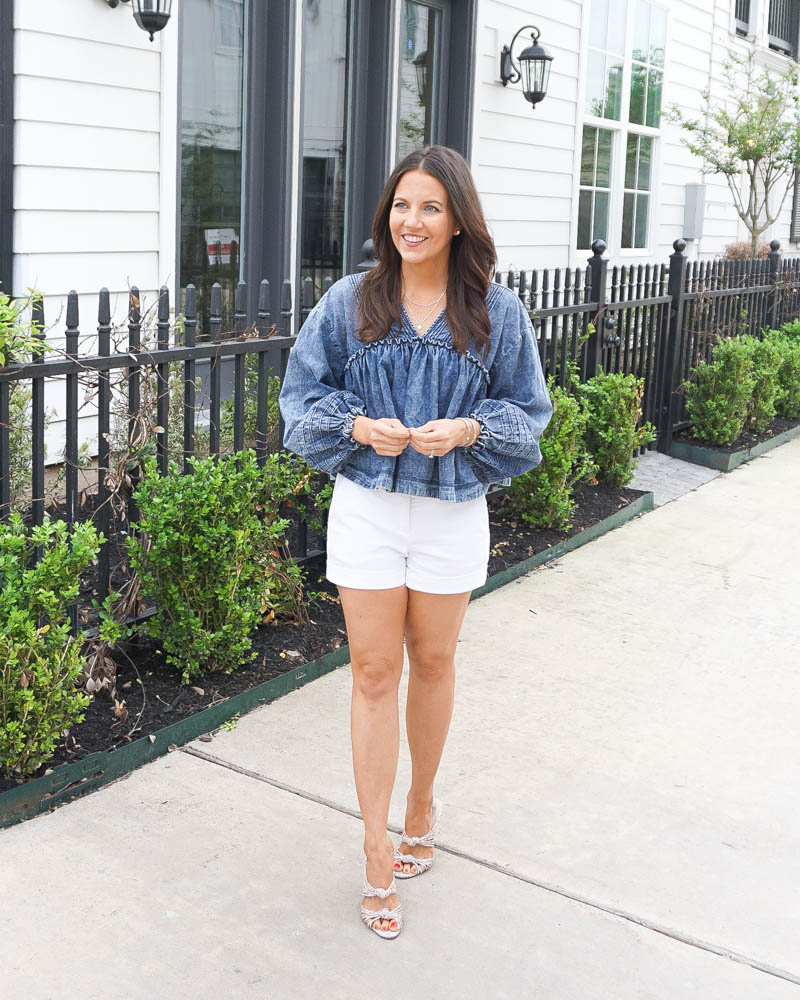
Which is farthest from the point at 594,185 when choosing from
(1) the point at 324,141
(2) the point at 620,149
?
(1) the point at 324,141

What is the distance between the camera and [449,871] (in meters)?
2.97

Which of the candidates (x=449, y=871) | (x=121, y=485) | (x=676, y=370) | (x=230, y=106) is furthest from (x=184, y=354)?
(x=676, y=370)

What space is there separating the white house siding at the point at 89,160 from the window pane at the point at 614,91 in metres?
6.11

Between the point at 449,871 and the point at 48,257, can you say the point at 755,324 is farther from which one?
the point at 449,871

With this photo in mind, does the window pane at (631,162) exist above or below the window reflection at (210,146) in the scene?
above

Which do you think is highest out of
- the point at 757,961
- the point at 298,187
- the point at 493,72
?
the point at 493,72

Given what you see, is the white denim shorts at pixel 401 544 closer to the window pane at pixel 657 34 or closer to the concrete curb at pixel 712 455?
the concrete curb at pixel 712 455

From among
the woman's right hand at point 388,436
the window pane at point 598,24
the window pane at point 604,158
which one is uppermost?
the window pane at point 598,24

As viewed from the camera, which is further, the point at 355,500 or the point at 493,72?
the point at 493,72

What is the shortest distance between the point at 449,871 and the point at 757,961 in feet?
2.49

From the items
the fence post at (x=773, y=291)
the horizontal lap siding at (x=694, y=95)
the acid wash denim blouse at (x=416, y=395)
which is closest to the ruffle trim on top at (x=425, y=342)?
the acid wash denim blouse at (x=416, y=395)

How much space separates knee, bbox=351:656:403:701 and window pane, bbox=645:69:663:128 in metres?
10.3

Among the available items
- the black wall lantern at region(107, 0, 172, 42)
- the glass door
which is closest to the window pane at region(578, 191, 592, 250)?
the glass door

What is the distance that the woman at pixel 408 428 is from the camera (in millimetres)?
2680
